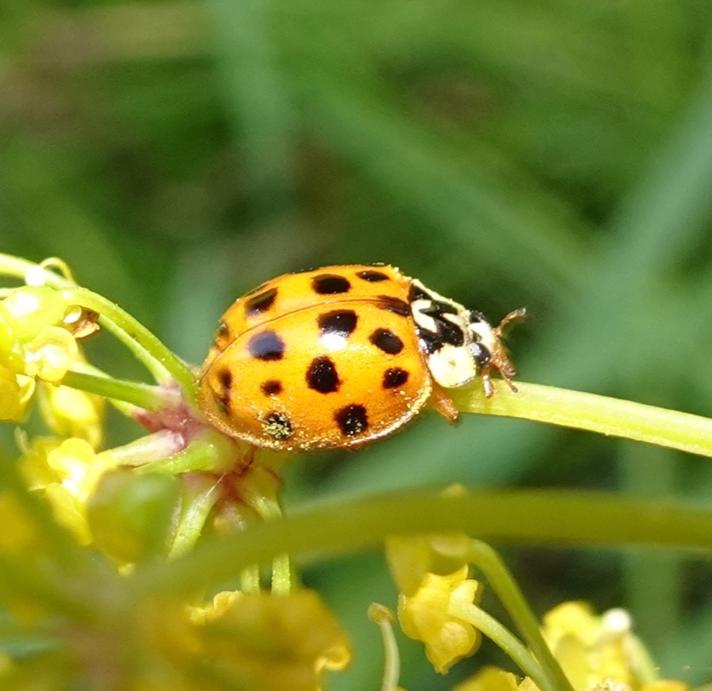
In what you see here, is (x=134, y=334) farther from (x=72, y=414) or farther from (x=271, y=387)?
(x=271, y=387)

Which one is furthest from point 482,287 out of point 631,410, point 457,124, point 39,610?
point 39,610

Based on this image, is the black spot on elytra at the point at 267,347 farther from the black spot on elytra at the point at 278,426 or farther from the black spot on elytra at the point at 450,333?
the black spot on elytra at the point at 450,333

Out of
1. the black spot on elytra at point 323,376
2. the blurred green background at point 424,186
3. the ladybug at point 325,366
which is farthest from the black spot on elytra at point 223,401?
the blurred green background at point 424,186

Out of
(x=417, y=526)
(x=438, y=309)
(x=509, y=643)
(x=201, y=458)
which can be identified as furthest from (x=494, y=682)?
(x=438, y=309)

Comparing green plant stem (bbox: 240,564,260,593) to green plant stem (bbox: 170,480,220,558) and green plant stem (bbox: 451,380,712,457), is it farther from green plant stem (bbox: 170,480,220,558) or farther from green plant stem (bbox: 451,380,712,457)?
green plant stem (bbox: 451,380,712,457)

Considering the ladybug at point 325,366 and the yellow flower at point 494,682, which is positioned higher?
the ladybug at point 325,366

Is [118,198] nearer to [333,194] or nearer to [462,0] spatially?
[333,194]

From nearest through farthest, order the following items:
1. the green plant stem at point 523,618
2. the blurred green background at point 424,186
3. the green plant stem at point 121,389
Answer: the green plant stem at point 523,618
the green plant stem at point 121,389
the blurred green background at point 424,186

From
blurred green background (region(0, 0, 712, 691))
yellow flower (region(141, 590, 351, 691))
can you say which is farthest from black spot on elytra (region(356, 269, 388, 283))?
blurred green background (region(0, 0, 712, 691))
